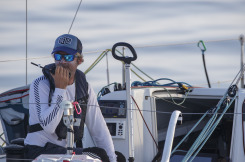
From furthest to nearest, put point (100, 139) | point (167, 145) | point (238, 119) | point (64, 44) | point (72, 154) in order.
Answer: point (238, 119)
point (100, 139)
point (64, 44)
point (167, 145)
point (72, 154)

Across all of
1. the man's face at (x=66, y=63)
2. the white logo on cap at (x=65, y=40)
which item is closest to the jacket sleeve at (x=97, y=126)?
the man's face at (x=66, y=63)

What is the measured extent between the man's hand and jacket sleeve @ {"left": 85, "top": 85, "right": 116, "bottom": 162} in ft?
1.69

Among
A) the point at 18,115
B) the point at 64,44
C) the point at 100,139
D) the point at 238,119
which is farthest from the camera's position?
the point at 18,115

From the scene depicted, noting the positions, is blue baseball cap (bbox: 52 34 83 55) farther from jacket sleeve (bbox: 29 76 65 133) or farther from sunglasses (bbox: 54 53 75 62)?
jacket sleeve (bbox: 29 76 65 133)

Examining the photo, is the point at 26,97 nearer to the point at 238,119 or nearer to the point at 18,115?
the point at 18,115

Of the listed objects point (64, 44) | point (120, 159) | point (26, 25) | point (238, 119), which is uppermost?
point (26, 25)

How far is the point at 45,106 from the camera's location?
3797 mm

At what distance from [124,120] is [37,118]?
1362 mm

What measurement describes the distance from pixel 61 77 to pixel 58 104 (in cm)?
19

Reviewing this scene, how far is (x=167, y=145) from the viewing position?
373cm

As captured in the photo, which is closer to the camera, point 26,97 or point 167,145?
point 167,145

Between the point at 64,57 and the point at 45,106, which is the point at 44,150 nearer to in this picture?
the point at 45,106

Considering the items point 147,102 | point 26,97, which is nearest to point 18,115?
point 26,97

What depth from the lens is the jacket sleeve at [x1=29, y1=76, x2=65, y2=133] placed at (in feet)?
12.1
